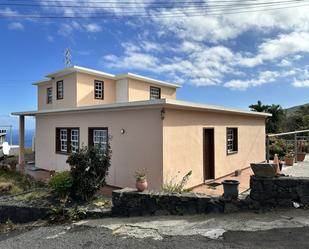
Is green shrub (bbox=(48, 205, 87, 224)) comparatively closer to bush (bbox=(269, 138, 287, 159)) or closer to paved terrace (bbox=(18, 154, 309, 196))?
paved terrace (bbox=(18, 154, 309, 196))

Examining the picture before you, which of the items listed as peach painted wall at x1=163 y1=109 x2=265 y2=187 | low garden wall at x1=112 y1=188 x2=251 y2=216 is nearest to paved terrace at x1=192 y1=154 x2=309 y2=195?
peach painted wall at x1=163 y1=109 x2=265 y2=187

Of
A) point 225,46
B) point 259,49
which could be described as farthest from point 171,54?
point 259,49

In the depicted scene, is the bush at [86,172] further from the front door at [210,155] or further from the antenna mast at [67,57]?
the antenna mast at [67,57]

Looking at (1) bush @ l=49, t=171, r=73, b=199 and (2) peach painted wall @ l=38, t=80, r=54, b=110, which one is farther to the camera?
(2) peach painted wall @ l=38, t=80, r=54, b=110

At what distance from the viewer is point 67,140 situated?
44.0 feet

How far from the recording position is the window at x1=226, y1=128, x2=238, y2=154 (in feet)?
→ 42.8

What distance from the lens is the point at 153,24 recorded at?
13336 millimetres

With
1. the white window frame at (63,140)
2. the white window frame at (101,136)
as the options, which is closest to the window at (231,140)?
the white window frame at (101,136)

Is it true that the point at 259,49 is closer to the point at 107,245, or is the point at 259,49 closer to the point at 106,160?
the point at 106,160

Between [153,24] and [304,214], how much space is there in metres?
10.6

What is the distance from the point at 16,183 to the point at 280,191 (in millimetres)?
9987

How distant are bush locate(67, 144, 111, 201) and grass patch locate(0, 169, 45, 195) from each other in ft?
11.9

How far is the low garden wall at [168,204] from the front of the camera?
6.36 meters

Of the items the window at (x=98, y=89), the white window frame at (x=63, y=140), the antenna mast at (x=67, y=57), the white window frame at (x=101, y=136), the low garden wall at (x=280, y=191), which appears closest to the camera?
the low garden wall at (x=280, y=191)
